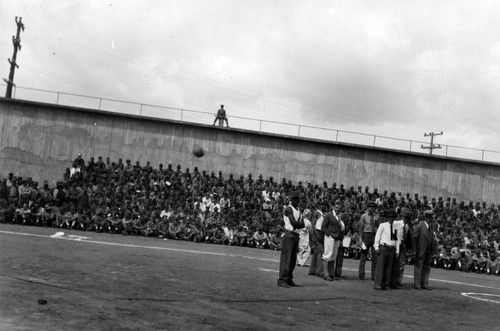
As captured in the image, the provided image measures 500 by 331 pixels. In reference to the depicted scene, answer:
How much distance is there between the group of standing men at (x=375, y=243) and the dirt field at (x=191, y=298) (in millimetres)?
372

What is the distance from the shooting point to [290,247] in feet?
35.5

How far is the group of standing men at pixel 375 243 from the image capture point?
10.9 meters

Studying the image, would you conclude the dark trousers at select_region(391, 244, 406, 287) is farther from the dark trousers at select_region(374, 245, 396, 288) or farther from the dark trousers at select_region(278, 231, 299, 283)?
the dark trousers at select_region(278, 231, 299, 283)

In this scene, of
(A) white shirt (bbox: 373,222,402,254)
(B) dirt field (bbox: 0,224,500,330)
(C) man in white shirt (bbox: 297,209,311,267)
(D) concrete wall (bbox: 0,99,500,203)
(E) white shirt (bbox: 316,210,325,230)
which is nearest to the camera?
(B) dirt field (bbox: 0,224,500,330)

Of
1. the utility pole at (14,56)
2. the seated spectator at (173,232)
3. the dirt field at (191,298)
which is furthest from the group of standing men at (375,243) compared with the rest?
the utility pole at (14,56)

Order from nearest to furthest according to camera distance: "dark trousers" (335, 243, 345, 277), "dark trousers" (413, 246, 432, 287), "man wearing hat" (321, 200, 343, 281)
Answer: "dark trousers" (413, 246, 432, 287) < "man wearing hat" (321, 200, 343, 281) < "dark trousers" (335, 243, 345, 277)

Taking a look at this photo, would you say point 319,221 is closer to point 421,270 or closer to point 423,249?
point 423,249

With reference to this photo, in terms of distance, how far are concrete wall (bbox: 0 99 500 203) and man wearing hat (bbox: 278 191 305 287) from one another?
2216 cm

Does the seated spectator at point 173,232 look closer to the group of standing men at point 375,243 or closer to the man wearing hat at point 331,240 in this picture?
the group of standing men at point 375,243

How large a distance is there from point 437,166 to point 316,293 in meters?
26.7

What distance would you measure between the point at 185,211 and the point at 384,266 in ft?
45.0

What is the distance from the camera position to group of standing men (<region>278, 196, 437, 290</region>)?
10.9m

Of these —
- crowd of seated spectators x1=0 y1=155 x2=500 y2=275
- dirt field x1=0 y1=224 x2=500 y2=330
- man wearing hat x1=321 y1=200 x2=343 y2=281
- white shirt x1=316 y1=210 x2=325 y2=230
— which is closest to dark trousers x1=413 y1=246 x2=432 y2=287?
dirt field x1=0 y1=224 x2=500 y2=330

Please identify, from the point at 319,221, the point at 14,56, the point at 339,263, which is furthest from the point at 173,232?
the point at 14,56
